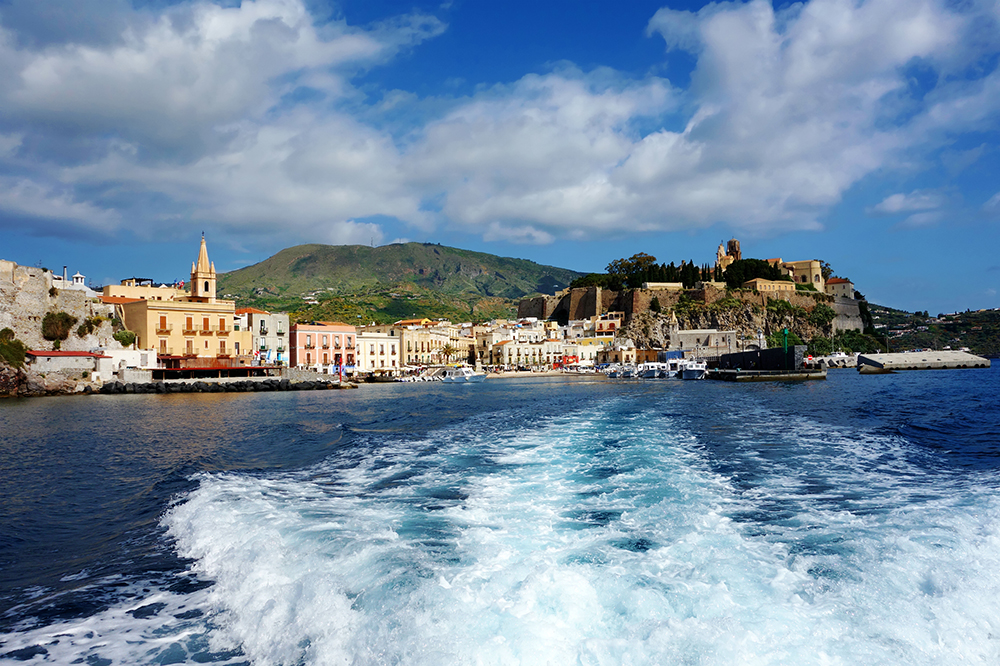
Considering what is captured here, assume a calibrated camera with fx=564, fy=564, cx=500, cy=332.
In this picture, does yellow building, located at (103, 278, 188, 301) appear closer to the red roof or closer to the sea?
the red roof

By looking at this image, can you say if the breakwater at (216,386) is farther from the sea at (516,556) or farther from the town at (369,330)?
the sea at (516,556)

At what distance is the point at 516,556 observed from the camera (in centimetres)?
506

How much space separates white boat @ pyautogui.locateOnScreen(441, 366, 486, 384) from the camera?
2151 inches

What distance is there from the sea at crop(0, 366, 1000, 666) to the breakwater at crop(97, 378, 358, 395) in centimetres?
2786

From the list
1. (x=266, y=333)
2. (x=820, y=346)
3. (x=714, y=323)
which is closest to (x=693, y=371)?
(x=714, y=323)

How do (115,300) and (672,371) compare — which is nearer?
(115,300)

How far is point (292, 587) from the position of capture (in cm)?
441

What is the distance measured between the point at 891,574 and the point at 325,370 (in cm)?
5064

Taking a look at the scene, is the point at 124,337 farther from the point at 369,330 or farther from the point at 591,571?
the point at 591,571

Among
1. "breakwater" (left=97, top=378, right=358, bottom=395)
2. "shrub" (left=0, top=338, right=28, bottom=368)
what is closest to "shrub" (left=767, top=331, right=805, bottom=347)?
"breakwater" (left=97, top=378, right=358, bottom=395)

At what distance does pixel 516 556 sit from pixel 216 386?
37.9 metres

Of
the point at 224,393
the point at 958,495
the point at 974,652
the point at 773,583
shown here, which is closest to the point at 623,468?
the point at 958,495

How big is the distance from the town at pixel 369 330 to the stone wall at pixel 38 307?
0.22 feet

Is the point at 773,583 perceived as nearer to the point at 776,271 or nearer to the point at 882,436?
the point at 882,436
